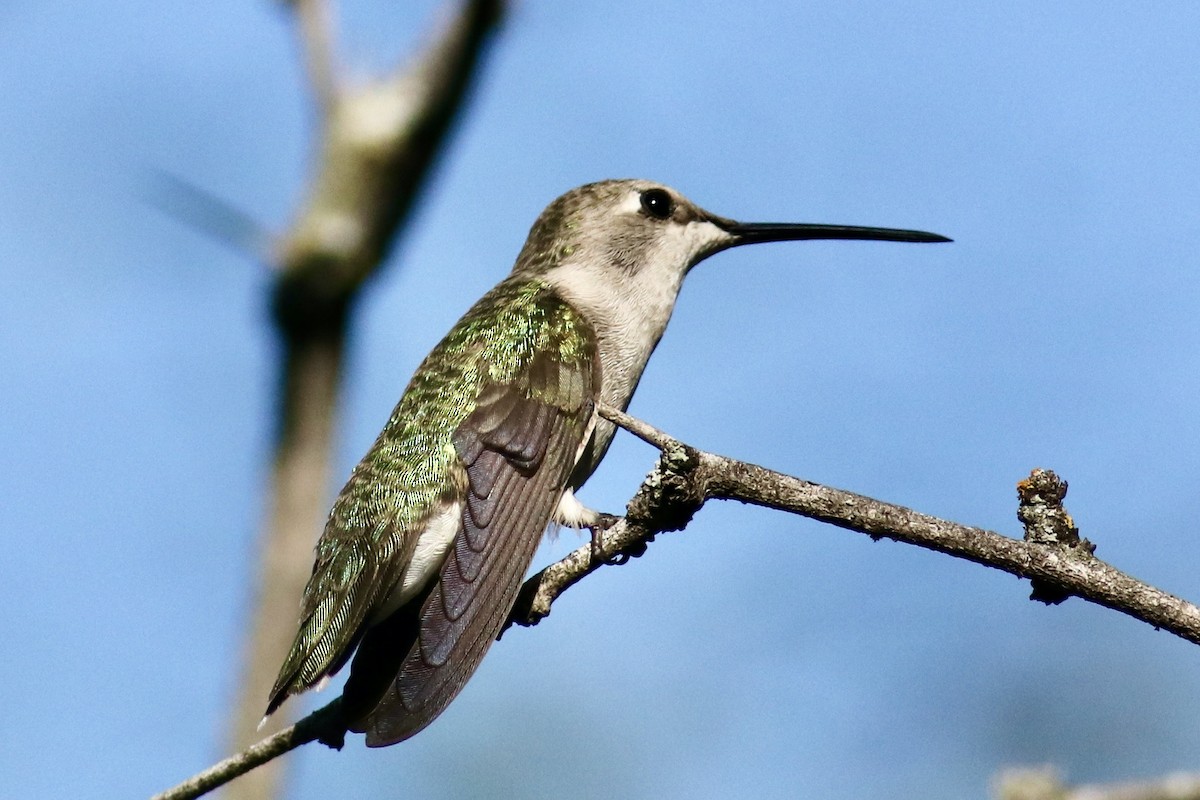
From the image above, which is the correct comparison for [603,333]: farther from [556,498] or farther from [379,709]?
[379,709]

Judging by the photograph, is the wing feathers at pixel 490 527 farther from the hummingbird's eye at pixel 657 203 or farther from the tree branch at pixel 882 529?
the hummingbird's eye at pixel 657 203

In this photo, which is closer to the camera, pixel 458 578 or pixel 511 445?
pixel 458 578

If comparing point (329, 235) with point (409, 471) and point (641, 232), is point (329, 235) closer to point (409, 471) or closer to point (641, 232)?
point (641, 232)

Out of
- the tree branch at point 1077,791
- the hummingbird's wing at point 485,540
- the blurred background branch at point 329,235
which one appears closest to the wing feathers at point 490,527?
the hummingbird's wing at point 485,540

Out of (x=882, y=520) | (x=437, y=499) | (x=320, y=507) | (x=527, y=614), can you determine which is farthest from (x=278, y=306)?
(x=882, y=520)

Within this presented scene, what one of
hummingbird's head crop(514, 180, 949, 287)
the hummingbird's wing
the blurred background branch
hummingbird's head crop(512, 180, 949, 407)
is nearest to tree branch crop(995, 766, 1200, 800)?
the hummingbird's wing

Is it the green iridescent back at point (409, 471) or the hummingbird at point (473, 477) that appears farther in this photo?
the green iridescent back at point (409, 471)
